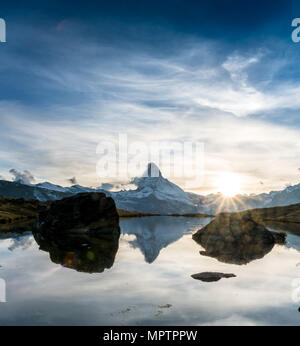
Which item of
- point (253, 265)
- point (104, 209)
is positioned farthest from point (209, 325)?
point (104, 209)

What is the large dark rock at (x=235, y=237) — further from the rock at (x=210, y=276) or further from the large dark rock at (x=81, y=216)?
the large dark rock at (x=81, y=216)

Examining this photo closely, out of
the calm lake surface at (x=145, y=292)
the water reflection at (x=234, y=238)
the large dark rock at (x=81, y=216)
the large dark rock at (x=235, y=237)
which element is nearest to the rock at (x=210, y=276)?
the calm lake surface at (x=145, y=292)

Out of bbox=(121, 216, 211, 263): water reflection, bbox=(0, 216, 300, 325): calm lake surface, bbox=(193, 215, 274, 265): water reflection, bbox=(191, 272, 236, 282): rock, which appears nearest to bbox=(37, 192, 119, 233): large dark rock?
bbox=(121, 216, 211, 263): water reflection

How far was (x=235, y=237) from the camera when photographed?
47.8 m

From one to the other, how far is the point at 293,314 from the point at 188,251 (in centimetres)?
2438

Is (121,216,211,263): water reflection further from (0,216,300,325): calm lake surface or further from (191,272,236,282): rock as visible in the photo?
(191,272,236,282): rock

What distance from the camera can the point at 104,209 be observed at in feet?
220

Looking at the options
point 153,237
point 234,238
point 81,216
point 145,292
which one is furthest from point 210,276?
point 81,216

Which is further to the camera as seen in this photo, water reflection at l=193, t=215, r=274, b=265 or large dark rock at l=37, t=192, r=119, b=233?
large dark rock at l=37, t=192, r=119, b=233

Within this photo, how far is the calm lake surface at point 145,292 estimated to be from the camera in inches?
633

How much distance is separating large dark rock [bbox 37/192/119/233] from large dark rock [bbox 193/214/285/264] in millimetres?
20645

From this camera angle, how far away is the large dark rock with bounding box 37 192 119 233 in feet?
209

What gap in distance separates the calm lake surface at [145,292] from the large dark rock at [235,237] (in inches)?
313

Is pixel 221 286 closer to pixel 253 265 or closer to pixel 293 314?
pixel 293 314
